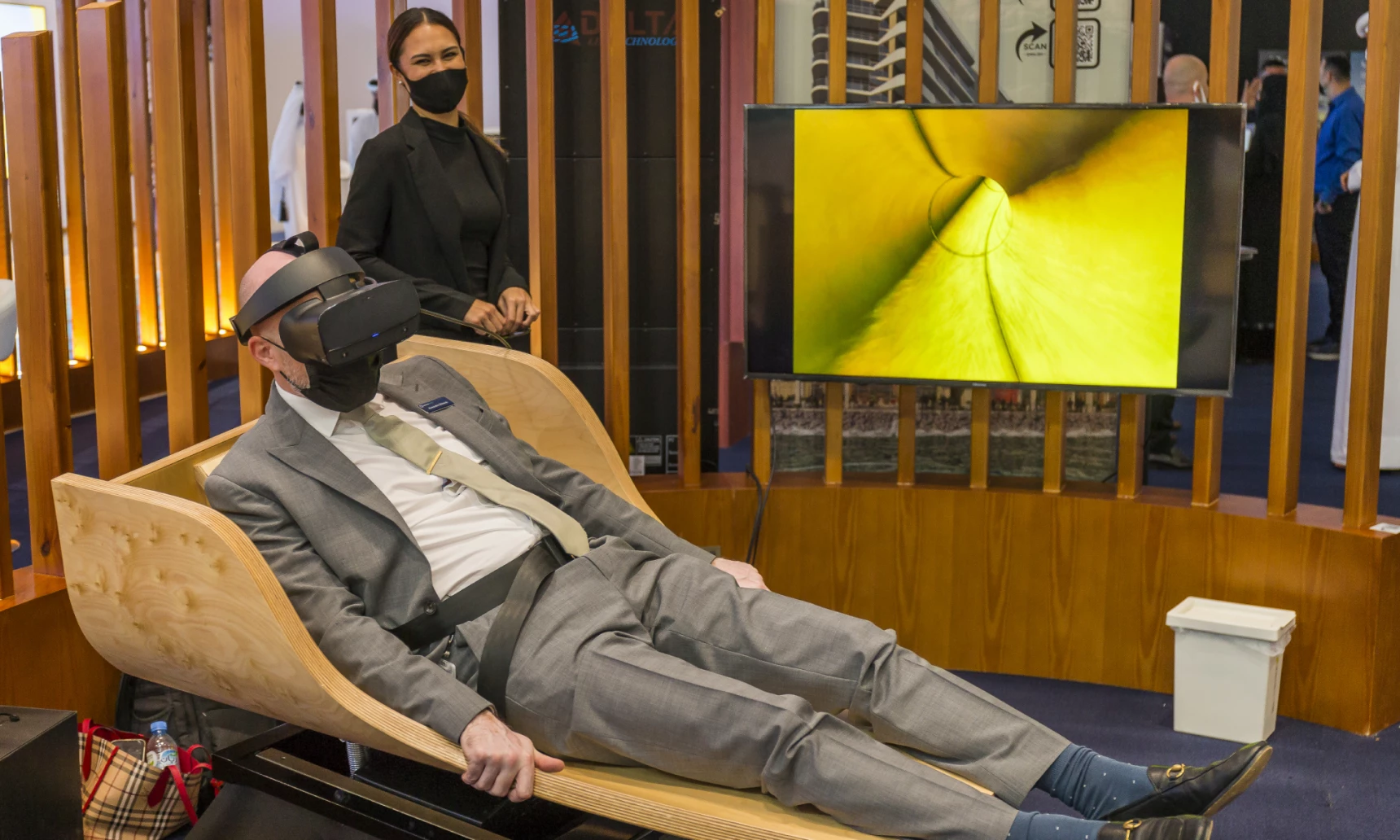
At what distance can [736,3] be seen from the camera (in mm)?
5930

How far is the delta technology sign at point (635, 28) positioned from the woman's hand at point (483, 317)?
1.49 m

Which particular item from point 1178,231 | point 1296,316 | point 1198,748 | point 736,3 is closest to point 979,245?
Result: point 1178,231

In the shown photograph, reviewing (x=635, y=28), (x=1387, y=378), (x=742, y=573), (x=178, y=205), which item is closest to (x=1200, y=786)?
(x=742, y=573)

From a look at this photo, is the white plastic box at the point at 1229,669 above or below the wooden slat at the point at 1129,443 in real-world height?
below

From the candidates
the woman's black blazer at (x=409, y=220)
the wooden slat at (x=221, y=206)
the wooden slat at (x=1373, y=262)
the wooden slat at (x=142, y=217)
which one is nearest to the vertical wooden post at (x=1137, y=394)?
the wooden slat at (x=1373, y=262)

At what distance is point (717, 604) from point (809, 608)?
171 millimetres

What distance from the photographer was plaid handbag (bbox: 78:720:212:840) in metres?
2.70

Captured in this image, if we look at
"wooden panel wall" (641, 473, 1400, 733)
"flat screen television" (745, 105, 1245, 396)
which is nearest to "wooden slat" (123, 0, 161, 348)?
"flat screen television" (745, 105, 1245, 396)

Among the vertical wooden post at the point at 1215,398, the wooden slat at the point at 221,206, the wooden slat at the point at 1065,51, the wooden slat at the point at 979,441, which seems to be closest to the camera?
the vertical wooden post at the point at 1215,398

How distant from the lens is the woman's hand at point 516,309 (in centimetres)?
321

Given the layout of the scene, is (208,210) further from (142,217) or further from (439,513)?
(439,513)

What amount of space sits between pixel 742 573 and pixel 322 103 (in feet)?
4.99

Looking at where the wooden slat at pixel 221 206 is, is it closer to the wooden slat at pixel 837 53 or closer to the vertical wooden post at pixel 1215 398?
the wooden slat at pixel 837 53

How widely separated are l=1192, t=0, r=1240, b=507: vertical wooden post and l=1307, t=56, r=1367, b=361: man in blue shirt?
2.62 m
